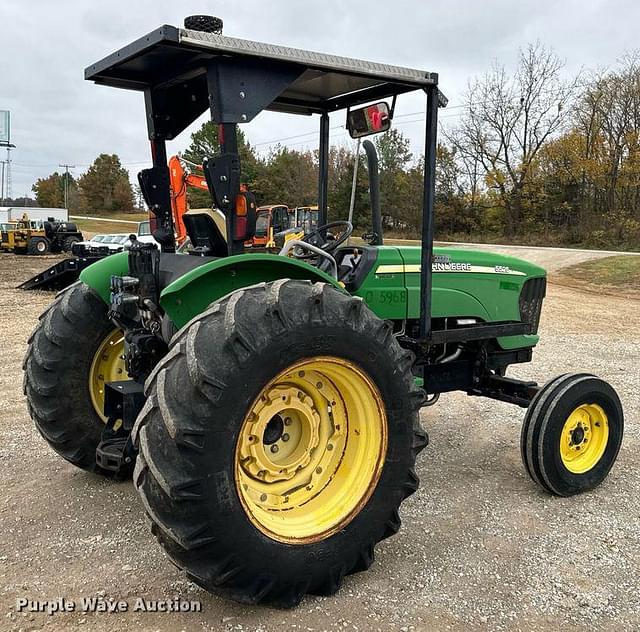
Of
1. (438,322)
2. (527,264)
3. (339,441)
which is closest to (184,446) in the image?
(339,441)

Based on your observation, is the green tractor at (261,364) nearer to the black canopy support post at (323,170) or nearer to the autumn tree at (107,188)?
the black canopy support post at (323,170)

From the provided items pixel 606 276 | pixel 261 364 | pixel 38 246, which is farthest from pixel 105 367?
pixel 38 246

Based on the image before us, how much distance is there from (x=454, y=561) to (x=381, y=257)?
5.87ft

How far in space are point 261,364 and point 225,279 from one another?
60 centimetres

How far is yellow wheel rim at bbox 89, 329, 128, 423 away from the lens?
3.85 metres


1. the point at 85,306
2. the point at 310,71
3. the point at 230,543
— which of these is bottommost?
the point at 230,543

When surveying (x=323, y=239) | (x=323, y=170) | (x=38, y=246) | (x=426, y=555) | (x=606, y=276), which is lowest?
(x=426, y=555)

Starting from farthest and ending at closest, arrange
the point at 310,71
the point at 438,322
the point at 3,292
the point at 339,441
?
the point at 3,292 < the point at 438,322 < the point at 310,71 < the point at 339,441

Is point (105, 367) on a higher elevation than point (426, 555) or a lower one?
higher

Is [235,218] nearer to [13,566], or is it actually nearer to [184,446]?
[184,446]

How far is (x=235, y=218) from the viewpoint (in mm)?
3033

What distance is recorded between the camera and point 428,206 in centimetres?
360

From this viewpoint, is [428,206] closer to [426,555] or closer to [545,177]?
[426,555]

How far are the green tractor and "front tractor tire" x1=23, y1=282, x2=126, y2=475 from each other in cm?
1
